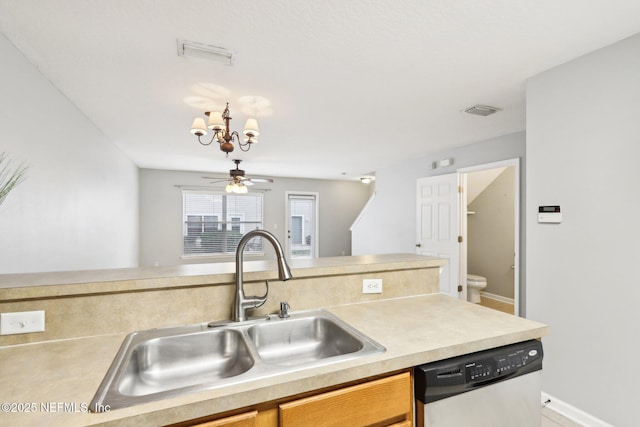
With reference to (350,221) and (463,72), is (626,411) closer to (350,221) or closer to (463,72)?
(463,72)

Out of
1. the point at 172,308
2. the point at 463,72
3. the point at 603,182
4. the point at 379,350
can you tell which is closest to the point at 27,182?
the point at 172,308

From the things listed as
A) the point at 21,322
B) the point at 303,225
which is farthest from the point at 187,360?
the point at 303,225

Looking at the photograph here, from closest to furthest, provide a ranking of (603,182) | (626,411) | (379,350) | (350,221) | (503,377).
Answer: (379,350)
(503,377)
(626,411)
(603,182)
(350,221)

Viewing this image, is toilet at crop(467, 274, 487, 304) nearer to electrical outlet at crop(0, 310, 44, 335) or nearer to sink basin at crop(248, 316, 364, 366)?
sink basin at crop(248, 316, 364, 366)

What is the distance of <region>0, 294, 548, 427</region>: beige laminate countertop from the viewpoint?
0.72 meters

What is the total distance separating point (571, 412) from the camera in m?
2.06

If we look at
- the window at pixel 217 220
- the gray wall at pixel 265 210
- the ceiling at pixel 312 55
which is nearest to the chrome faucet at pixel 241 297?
the ceiling at pixel 312 55

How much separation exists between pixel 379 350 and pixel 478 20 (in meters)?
1.83

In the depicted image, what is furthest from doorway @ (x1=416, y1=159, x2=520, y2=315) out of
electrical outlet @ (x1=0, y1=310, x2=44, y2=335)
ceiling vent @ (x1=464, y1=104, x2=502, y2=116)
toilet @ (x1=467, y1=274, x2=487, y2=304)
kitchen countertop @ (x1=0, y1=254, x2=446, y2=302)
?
electrical outlet @ (x1=0, y1=310, x2=44, y2=335)

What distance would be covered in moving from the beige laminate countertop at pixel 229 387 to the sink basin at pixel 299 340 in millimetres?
100

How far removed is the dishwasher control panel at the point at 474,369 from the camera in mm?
1016

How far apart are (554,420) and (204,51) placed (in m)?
3.46

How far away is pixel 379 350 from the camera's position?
1.03 meters

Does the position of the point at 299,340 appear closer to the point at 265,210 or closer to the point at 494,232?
the point at 494,232
